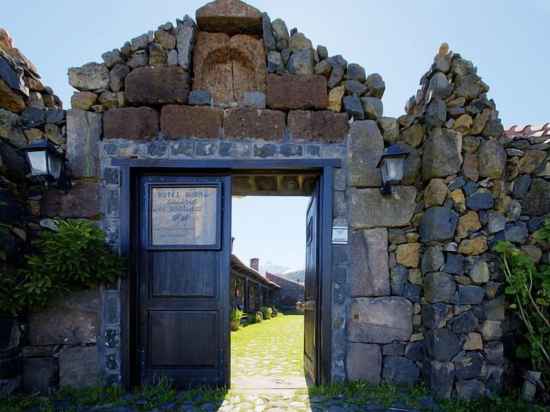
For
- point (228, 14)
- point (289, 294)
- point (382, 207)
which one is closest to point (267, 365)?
point (382, 207)

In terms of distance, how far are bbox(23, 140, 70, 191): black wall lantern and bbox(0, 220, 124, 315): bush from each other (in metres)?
0.41

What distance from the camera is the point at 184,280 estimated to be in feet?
10.7

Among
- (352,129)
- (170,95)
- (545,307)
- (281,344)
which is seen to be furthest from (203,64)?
(281,344)

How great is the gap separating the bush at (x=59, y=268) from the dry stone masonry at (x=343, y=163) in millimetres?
246

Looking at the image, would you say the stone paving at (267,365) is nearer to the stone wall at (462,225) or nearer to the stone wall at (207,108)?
the stone wall at (207,108)

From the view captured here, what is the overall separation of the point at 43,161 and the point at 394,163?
9.71 feet

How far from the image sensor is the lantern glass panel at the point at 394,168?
2.93 meters

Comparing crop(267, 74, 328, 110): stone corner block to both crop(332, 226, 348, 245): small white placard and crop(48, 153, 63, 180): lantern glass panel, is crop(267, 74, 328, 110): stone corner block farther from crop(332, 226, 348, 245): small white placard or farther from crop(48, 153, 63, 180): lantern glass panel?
crop(48, 153, 63, 180): lantern glass panel

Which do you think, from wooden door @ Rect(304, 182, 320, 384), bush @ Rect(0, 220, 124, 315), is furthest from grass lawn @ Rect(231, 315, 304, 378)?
bush @ Rect(0, 220, 124, 315)

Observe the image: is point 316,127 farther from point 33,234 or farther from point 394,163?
point 33,234

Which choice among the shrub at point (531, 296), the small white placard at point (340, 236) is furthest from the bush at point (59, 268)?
the shrub at point (531, 296)

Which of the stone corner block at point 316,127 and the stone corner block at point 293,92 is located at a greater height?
the stone corner block at point 293,92

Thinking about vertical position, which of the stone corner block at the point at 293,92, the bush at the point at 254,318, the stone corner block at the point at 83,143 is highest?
the stone corner block at the point at 293,92

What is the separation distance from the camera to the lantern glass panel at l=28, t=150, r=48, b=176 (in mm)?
2863
